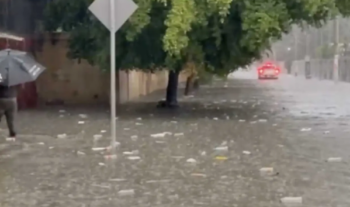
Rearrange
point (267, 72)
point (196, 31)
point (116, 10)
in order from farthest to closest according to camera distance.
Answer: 1. point (267, 72)
2. point (196, 31)
3. point (116, 10)

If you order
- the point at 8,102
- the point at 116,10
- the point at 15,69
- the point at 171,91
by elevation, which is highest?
the point at 116,10

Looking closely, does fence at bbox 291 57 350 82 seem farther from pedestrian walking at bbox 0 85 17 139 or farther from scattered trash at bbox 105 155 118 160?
scattered trash at bbox 105 155 118 160

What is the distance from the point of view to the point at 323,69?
83875 millimetres

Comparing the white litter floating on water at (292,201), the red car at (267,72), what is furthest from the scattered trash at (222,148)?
the red car at (267,72)

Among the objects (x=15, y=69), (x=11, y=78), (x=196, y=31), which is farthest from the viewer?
(x=196, y=31)

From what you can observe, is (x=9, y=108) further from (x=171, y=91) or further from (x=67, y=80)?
(x=67, y=80)

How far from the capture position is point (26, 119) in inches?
896

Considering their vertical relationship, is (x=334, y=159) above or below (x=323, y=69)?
above

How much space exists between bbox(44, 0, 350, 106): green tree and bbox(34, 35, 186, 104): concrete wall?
4.75 m

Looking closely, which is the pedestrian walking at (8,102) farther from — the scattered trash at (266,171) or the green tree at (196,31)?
the scattered trash at (266,171)

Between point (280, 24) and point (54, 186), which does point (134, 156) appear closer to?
point (54, 186)

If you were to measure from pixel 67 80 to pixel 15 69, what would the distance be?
46.7 feet

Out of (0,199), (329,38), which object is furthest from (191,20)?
(329,38)

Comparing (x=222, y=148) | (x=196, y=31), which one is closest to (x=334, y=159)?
(x=222, y=148)
